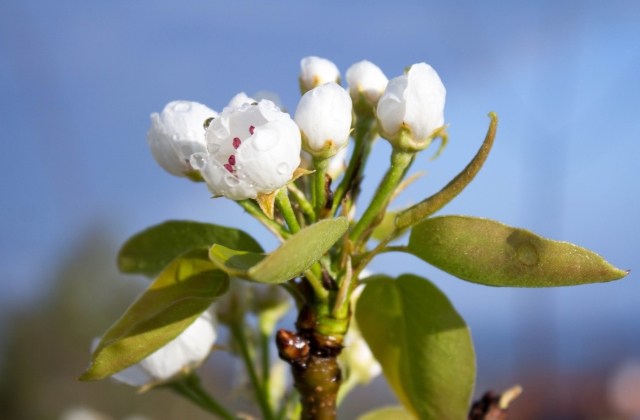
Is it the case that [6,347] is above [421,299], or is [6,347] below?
below

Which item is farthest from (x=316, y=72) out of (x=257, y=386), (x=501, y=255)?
(x=257, y=386)

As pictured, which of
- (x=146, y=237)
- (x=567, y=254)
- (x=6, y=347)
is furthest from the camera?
(x=6, y=347)

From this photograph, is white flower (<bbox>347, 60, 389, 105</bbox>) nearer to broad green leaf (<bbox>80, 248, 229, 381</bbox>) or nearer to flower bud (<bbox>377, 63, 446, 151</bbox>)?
flower bud (<bbox>377, 63, 446, 151</bbox>)

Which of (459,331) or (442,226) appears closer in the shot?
(442,226)

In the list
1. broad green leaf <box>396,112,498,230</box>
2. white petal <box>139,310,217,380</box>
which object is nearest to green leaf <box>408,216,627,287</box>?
broad green leaf <box>396,112,498,230</box>

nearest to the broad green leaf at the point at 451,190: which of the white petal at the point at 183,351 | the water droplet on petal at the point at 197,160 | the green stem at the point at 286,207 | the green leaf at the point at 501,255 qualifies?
the green leaf at the point at 501,255

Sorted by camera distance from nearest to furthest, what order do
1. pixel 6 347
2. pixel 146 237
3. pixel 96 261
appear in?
pixel 146 237 → pixel 6 347 → pixel 96 261

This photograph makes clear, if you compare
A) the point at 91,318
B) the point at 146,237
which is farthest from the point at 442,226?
A: the point at 91,318

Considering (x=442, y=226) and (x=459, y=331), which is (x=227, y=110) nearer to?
(x=442, y=226)
